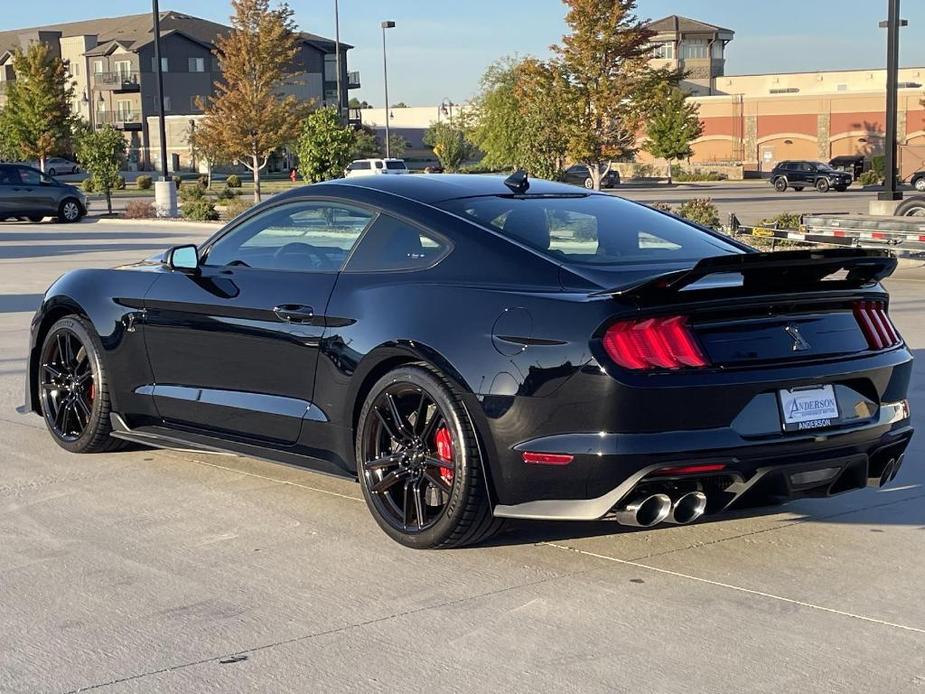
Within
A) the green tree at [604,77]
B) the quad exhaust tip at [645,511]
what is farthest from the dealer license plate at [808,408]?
the green tree at [604,77]

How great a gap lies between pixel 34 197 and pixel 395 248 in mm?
31506

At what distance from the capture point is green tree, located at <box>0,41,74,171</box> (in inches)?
2331

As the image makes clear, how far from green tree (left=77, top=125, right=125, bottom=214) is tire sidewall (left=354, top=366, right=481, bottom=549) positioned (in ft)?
114

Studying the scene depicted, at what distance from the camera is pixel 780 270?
5.05 meters

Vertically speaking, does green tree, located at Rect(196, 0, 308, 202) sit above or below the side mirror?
above

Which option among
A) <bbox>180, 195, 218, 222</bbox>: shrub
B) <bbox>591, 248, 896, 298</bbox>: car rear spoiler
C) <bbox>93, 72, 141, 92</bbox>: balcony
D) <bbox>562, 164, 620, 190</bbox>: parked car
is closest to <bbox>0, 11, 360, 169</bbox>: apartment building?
<bbox>93, 72, 141, 92</bbox>: balcony

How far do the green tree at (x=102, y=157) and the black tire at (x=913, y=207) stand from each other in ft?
75.5

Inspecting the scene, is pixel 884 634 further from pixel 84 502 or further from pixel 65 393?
pixel 65 393

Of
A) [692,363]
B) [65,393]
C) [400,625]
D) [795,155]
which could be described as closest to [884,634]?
[692,363]

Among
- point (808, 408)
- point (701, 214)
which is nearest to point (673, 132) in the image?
point (701, 214)

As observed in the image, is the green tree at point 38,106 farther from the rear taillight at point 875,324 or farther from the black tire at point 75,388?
the rear taillight at point 875,324

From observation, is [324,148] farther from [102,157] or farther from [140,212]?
[102,157]

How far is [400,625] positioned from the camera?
4625 mm

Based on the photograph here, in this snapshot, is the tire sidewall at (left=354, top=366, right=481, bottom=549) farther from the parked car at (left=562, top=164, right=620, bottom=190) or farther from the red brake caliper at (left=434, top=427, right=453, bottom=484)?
the parked car at (left=562, top=164, right=620, bottom=190)
